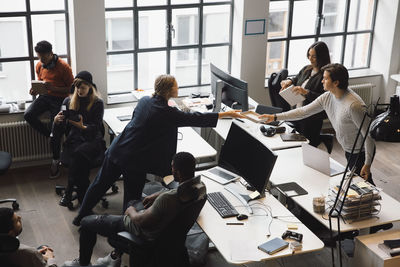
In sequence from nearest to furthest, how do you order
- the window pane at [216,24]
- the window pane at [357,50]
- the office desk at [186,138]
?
the office desk at [186,138] < the window pane at [216,24] < the window pane at [357,50]

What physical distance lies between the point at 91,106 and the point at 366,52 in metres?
4.58

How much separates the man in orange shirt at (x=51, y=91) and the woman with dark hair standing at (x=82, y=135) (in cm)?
70

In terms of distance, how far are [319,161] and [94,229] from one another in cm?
199

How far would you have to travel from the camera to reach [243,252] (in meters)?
3.81

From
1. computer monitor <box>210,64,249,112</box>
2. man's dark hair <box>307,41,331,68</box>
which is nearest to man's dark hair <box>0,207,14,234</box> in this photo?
computer monitor <box>210,64,249,112</box>

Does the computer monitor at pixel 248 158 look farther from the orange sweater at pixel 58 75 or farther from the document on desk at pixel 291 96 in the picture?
the orange sweater at pixel 58 75

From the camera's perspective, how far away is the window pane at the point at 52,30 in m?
6.59

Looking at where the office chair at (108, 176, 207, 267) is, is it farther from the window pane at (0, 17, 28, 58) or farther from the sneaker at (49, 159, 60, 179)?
the window pane at (0, 17, 28, 58)

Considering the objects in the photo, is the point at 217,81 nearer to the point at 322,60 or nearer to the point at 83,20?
the point at 322,60

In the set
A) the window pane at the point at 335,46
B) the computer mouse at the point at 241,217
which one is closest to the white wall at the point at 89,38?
the computer mouse at the point at 241,217

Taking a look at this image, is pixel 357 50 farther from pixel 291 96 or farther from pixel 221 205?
pixel 221 205

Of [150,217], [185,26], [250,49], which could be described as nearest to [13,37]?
[185,26]

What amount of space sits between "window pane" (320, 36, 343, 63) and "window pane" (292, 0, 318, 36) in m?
0.37

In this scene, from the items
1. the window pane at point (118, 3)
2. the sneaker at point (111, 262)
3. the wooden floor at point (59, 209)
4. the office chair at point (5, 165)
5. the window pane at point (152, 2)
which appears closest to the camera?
the sneaker at point (111, 262)
